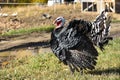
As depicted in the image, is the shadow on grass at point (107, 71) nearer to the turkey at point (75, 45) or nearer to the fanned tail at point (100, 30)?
the turkey at point (75, 45)

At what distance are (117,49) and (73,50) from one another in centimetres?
402

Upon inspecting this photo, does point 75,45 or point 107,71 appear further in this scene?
point 107,71

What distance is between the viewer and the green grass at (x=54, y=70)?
880 cm

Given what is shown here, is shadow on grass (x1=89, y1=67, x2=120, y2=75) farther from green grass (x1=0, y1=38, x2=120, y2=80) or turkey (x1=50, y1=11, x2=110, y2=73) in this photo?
turkey (x1=50, y1=11, x2=110, y2=73)

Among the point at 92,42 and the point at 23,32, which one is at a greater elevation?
the point at 92,42

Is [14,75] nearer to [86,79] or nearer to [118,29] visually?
[86,79]

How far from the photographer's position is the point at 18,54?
1470 centimetres

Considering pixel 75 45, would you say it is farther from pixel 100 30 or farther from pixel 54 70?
pixel 54 70

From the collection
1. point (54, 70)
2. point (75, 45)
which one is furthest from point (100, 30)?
point (54, 70)

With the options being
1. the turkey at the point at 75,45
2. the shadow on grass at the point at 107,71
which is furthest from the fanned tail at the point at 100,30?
the shadow on grass at the point at 107,71

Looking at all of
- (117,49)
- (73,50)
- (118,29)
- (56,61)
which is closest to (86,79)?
(73,50)

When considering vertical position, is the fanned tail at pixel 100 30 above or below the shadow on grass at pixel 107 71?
above

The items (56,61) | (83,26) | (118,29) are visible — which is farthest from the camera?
(118,29)

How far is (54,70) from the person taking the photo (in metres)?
10.1
